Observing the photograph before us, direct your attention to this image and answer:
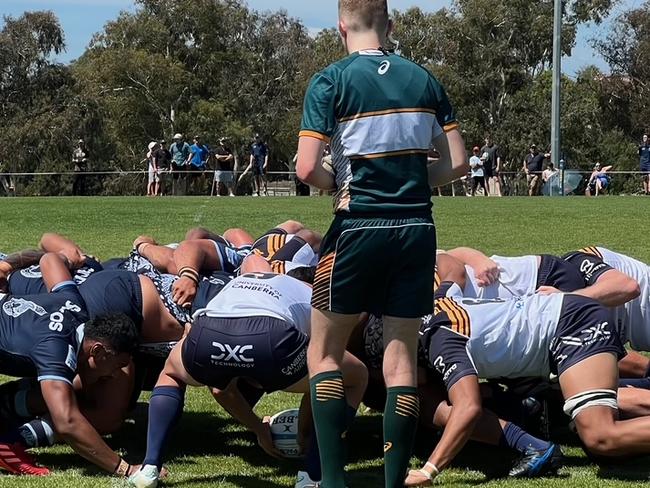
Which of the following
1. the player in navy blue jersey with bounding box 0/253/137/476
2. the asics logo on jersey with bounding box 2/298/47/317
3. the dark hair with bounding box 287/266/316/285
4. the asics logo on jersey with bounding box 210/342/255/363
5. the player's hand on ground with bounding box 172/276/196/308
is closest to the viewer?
the asics logo on jersey with bounding box 210/342/255/363

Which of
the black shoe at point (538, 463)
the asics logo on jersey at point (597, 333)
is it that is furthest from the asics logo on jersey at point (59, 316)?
the asics logo on jersey at point (597, 333)

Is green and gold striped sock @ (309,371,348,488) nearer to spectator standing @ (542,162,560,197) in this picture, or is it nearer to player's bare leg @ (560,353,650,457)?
player's bare leg @ (560,353,650,457)

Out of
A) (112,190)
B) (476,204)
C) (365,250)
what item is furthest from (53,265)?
(112,190)

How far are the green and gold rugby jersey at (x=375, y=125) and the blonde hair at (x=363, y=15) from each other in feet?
0.36

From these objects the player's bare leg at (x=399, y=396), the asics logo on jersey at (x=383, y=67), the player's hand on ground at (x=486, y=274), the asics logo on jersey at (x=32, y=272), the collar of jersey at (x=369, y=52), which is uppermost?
the collar of jersey at (x=369, y=52)

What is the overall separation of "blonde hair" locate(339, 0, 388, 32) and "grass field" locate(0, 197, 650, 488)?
2.09 meters

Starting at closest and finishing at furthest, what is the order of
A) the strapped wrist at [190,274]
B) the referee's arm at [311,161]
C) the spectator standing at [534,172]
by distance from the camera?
the referee's arm at [311,161] < the strapped wrist at [190,274] < the spectator standing at [534,172]

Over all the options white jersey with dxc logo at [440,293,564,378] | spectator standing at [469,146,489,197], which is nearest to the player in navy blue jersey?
white jersey with dxc logo at [440,293,564,378]

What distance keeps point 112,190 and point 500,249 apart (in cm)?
3190

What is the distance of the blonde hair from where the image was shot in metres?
3.84

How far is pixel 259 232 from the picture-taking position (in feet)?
51.6

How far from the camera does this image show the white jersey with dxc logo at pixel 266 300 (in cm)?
446

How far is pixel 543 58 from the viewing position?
189ft

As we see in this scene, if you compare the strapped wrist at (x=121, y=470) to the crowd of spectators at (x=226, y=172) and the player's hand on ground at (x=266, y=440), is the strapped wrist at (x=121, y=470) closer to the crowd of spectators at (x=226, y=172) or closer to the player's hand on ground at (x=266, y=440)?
the player's hand on ground at (x=266, y=440)
